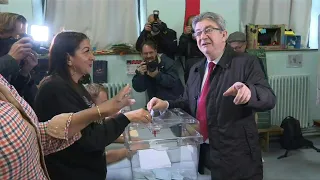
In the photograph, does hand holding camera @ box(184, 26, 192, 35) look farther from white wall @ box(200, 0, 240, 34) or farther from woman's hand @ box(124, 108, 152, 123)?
Answer: woman's hand @ box(124, 108, 152, 123)

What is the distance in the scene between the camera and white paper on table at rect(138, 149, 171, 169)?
1354 millimetres

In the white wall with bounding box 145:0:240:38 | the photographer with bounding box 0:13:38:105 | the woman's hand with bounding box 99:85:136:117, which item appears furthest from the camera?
the white wall with bounding box 145:0:240:38

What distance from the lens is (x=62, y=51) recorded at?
1406mm

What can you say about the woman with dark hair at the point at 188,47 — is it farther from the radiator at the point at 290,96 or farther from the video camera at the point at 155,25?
the radiator at the point at 290,96

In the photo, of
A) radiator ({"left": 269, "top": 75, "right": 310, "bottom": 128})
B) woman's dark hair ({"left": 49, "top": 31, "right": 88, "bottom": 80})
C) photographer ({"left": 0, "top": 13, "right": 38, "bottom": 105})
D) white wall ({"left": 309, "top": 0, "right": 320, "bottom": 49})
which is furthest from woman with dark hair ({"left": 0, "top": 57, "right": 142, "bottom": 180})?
white wall ({"left": 309, "top": 0, "right": 320, "bottom": 49})

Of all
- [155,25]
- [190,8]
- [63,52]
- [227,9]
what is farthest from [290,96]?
[63,52]

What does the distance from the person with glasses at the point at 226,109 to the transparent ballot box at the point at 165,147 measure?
8cm

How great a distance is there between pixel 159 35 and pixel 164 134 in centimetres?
220

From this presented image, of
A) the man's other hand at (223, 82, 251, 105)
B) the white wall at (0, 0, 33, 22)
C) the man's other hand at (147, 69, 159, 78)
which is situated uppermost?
the white wall at (0, 0, 33, 22)

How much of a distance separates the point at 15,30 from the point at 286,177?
2.68 metres

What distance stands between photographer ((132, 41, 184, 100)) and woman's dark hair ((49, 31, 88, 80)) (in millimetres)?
1568

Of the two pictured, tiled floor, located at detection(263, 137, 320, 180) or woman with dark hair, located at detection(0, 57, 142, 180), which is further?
tiled floor, located at detection(263, 137, 320, 180)

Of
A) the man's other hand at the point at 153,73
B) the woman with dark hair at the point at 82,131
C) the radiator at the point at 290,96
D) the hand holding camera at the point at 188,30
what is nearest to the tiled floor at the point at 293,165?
the radiator at the point at 290,96

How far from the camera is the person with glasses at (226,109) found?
4.52 feet
